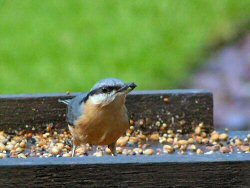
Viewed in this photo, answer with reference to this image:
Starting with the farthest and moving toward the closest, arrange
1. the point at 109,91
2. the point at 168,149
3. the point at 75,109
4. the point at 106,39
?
1. the point at 106,39
2. the point at 168,149
3. the point at 75,109
4. the point at 109,91

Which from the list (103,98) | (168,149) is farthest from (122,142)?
(103,98)

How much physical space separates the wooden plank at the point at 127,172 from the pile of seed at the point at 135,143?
3.62ft

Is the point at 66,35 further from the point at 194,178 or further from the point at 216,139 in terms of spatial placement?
the point at 194,178

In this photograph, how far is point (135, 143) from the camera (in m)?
5.66

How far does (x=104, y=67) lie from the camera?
9.27 metres

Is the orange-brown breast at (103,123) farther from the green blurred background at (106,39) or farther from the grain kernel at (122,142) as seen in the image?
the green blurred background at (106,39)

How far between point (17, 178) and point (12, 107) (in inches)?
67.3

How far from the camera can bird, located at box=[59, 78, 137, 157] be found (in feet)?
16.0

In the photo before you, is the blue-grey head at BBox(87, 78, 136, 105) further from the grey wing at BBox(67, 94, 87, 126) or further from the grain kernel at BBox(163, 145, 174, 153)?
the grain kernel at BBox(163, 145, 174, 153)

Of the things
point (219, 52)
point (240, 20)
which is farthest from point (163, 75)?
point (240, 20)

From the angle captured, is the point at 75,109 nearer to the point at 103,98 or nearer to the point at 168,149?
the point at 103,98

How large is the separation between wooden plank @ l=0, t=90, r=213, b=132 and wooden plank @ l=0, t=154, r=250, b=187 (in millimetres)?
1658

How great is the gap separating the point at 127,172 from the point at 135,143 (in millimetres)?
1626

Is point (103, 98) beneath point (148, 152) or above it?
above
